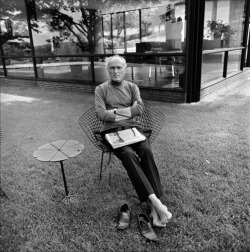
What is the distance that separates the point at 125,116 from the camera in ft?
9.43

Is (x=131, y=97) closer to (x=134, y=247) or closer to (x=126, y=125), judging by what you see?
(x=126, y=125)

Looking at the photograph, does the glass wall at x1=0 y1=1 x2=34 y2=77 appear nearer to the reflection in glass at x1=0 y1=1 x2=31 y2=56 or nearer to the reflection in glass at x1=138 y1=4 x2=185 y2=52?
the reflection in glass at x1=0 y1=1 x2=31 y2=56

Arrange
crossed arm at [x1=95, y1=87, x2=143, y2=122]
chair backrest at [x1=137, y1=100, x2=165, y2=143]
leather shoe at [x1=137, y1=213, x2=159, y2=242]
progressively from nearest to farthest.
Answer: leather shoe at [x1=137, y1=213, x2=159, y2=242] → crossed arm at [x1=95, y1=87, x2=143, y2=122] → chair backrest at [x1=137, y1=100, x2=165, y2=143]

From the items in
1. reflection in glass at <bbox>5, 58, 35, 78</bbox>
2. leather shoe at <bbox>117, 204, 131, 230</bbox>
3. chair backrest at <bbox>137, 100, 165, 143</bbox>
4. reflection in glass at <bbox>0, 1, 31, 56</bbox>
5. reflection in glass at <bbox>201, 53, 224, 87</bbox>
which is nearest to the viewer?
leather shoe at <bbox>117, 204, 131, 230</bbox>

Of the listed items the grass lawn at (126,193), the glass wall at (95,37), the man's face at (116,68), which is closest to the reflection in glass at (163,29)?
the glass wall at (95,37)

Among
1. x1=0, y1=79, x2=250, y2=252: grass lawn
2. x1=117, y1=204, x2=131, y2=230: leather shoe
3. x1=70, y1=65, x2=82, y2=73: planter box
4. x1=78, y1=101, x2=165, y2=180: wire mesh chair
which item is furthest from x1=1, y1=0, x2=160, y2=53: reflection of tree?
x1=117, y1=204, x2=131, y2=230: leather shoe

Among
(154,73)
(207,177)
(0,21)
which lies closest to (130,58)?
(154,73)

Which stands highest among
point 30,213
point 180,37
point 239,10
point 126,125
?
point 239,10

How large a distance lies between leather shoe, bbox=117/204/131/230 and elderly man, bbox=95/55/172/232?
0.22 metres

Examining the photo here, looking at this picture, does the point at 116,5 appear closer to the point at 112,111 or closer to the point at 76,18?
the point at 76,18

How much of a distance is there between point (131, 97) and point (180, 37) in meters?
3.94

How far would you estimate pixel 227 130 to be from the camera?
4.45 m

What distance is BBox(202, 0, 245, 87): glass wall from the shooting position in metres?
6.77

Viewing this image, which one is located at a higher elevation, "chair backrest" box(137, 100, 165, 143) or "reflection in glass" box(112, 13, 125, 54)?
"reflection in glass" box(112, 13, 125, 54)
